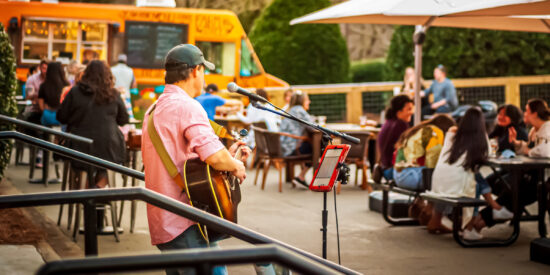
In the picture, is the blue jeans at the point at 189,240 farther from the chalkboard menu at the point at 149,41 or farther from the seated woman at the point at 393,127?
the chalkboard menu at the point at 149,41

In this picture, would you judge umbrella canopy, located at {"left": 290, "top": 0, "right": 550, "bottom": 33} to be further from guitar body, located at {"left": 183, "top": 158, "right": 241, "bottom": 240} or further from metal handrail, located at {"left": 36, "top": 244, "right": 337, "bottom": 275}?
metal handrail, located at {"left": 36, "top": 244, "right": 337, "bottom": 275}

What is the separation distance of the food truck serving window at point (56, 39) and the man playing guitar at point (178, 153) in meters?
16.6

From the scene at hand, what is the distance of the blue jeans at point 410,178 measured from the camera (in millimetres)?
9133

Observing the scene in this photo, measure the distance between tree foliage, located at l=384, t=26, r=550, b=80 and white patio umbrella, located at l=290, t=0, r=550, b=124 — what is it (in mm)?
13251

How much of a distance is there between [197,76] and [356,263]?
366 centimetres

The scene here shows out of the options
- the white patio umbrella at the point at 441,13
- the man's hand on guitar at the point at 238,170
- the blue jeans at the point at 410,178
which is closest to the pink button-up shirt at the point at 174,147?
the man's hand on guitar at the point at 238,170

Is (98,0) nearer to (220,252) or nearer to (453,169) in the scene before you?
(453,169)

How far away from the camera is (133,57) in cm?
2097

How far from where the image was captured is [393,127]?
1024 cm

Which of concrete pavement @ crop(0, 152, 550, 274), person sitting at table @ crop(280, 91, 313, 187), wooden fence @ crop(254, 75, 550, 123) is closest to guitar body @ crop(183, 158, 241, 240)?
concrete pavement @ crop(0, 152, 550, 274)

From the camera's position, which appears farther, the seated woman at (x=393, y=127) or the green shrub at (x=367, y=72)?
the green shrub at (x=367, y=72)

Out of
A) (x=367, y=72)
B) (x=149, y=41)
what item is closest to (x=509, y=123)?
(x=149, y=41)

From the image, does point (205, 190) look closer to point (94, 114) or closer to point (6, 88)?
point (94, 114)

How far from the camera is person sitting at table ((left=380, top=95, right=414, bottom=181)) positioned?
Answer: 1021 cm
